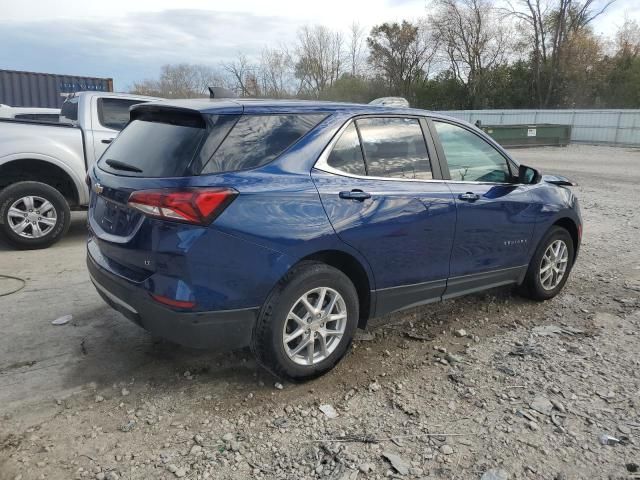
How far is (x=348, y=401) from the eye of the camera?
10.3 ft

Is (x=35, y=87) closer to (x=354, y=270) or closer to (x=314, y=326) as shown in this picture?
(x=354, y=270)

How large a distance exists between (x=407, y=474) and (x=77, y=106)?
21.3 feet

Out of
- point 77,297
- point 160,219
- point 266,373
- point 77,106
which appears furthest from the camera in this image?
point 77,106

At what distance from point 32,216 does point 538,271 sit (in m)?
5.60

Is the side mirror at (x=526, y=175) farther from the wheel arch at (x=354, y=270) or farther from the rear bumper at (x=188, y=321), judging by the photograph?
the rear bumper at (x=188, y=321)

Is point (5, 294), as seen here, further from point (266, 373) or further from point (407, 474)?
point (407, 474)

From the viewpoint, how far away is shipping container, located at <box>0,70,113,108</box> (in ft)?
64.4

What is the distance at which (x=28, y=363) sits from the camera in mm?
3494

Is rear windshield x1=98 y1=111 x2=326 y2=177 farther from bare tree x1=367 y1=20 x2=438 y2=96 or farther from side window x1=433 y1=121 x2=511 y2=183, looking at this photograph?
bare tree x1=367 y1=20 x2=438 y2=96

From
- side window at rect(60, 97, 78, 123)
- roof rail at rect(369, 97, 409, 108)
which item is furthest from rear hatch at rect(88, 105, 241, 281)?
side window at rect(60, 97, 78, 123)

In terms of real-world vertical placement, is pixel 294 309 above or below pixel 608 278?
above

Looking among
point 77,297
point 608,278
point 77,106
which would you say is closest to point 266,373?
point 77,297

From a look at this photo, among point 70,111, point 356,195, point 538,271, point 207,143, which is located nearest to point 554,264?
point 538,271

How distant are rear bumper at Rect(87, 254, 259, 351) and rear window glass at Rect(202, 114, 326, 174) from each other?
0.78m
